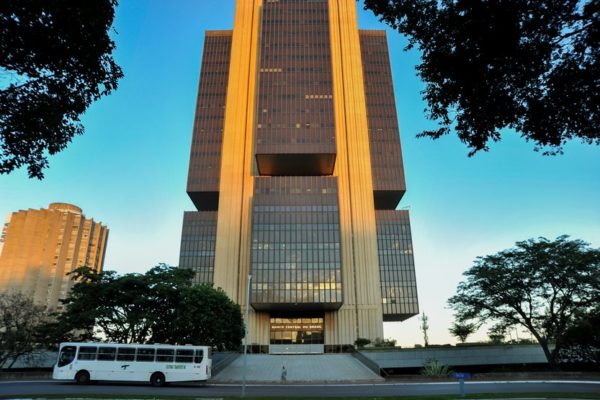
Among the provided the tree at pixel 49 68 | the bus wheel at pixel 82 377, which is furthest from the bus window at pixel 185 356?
the tree at pixel 49 68

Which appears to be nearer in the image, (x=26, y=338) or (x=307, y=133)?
(x=26, y=338)

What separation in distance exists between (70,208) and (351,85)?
122m

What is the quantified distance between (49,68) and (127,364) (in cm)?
2593

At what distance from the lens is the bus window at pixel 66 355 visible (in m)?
30.0

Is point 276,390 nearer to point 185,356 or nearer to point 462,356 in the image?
point 185,356

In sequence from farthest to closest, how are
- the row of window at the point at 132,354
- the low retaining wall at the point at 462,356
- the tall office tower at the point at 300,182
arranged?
the tall office tower at the point at 300,182 → the low retaining wall at the point at 462,356 → the row of window at the point at 132,354

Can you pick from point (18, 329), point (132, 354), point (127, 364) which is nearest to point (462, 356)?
point (132, 354)

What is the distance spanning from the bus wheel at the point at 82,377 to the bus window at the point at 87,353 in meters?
1.07

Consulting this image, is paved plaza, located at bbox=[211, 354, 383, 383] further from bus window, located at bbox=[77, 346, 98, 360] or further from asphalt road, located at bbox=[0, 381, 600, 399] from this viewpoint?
bus window, located at bbox=[77, 346, 98, 360]

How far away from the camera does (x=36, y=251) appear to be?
130 metres

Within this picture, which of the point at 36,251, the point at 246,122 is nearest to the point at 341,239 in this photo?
the point at 246,122

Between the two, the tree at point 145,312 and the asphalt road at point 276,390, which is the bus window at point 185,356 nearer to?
the asphalt road at point 276,390

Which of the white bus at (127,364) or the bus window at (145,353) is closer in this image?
the white bus at (127,364)

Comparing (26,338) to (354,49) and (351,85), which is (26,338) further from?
(354,49)
